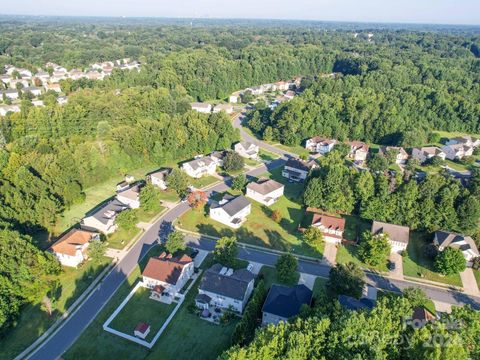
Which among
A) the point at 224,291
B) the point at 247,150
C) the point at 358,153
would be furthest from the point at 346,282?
the point at 358,153

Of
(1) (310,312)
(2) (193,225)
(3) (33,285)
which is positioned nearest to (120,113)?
(2) (193,225)

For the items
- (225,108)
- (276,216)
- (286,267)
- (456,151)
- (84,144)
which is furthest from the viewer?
(225,108)

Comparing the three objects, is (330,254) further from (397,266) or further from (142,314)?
(142,314)

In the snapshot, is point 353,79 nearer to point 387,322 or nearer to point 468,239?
point 468,239

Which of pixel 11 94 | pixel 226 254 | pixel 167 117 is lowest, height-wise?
pixel 226 254

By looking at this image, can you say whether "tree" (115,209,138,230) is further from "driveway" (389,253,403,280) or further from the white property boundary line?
"driveway" (389,253,403,280)

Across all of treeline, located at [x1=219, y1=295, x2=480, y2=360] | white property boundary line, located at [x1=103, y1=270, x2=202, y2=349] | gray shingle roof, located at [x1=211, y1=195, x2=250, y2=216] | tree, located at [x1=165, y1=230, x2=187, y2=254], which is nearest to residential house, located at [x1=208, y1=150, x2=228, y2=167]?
gray shingle roof, located at [x1=211, y1=195, x2=250, y2=216]

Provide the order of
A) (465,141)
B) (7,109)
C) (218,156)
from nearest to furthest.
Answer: (218,156), (465,141), (7,109)
